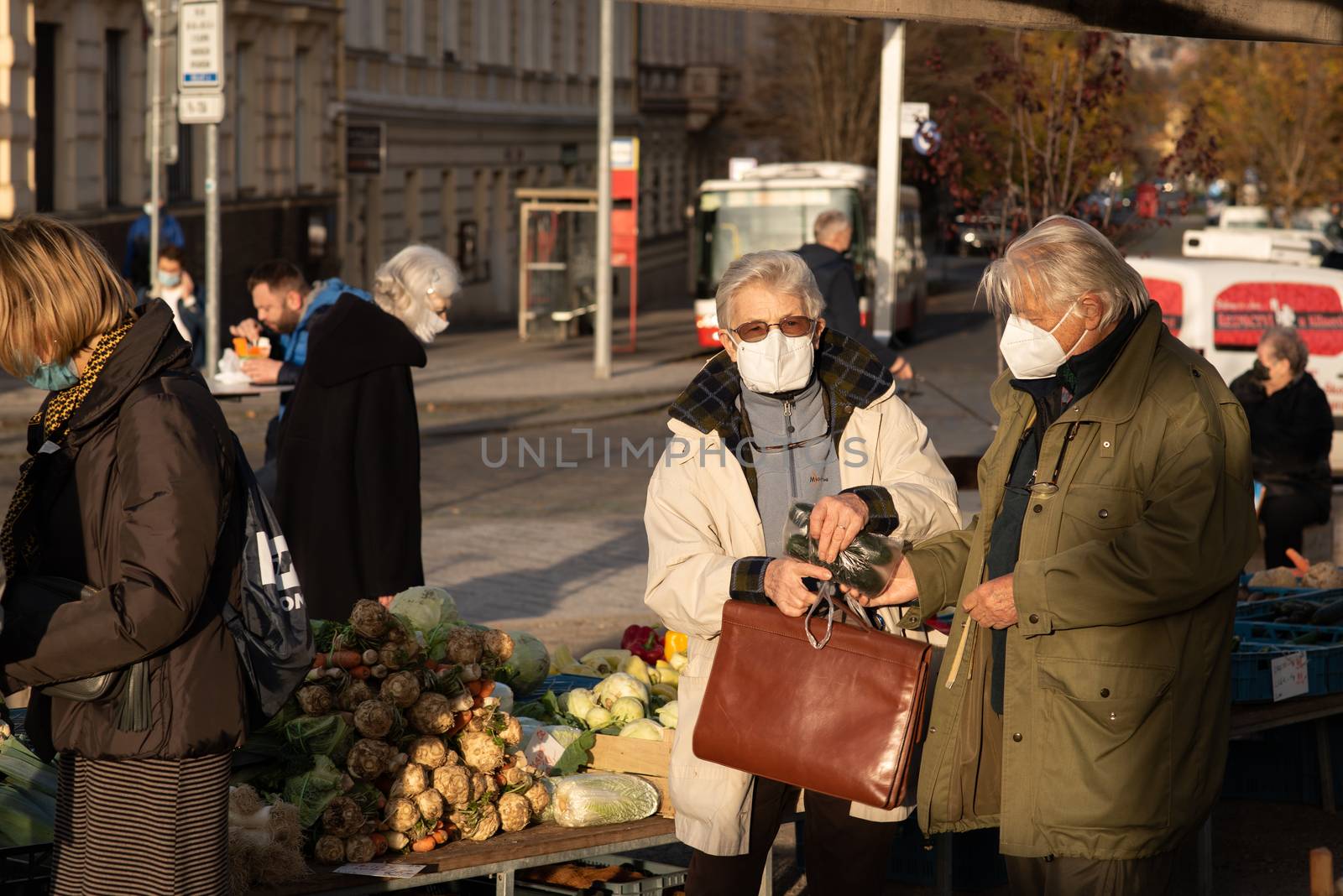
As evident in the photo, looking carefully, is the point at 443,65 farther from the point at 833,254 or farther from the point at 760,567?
the point at 760,567

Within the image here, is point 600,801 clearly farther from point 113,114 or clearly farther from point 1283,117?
point 1283,117

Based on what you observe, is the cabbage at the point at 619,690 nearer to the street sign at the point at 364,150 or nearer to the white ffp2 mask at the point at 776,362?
the white ffp2 mask at the point at 776,362

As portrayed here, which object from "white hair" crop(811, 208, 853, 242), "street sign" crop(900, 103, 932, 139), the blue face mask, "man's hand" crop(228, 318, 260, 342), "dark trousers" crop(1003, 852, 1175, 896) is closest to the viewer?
the blue face mask

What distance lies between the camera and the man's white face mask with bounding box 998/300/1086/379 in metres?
3.77

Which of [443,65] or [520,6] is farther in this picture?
[520,6]

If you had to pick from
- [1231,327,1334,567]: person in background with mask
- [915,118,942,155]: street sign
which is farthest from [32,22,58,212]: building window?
[1231,327,1334,567]: person in background with mask

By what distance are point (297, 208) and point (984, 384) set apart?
1236 centimetres

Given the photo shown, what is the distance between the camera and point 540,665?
20.2 ft

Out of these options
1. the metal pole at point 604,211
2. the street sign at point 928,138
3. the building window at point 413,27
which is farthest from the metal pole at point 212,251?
the building window at point 413,27

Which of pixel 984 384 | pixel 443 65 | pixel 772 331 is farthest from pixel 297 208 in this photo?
pixel 772 331

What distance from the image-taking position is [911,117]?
21781mm

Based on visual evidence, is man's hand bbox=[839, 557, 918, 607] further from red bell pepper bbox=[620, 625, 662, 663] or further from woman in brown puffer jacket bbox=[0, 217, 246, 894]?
red bell pepper bbox=[620, 625, 662, 663]

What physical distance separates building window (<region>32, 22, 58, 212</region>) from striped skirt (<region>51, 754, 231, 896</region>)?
67.0 ft

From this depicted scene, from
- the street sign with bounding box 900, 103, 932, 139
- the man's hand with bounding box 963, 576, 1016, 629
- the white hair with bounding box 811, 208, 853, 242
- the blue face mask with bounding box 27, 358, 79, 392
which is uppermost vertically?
the street sign with bounding box 900, 103, 932, 139
